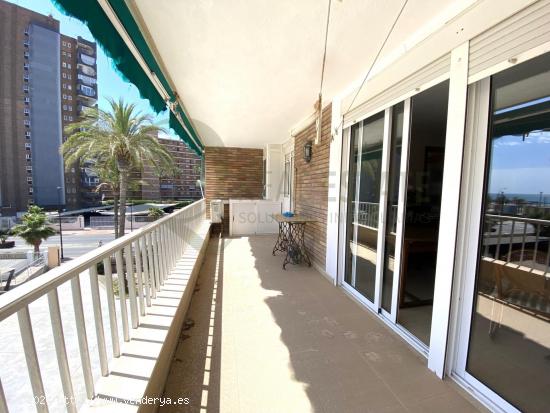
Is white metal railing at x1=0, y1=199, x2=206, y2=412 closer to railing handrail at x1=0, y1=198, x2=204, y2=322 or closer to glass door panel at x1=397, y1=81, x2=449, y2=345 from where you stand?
railing handrail at x1=0, y1=198, x2=204, y2=322

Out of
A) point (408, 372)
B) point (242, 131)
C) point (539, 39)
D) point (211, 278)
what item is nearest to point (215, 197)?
point (242, 131)

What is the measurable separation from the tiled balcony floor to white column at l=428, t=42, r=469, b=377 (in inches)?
11.2

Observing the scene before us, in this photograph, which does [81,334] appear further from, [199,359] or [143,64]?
[143,64]

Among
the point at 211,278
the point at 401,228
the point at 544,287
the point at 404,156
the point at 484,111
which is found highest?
the point at 484,111

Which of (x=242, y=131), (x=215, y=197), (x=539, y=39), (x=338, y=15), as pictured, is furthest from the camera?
(x=215, y=197)

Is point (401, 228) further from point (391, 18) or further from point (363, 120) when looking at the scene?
point (391, 18)

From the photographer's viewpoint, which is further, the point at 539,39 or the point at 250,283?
the point at 250,283

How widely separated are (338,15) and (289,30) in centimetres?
40

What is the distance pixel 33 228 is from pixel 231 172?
892 cm

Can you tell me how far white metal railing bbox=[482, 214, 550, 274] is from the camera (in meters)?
1.43

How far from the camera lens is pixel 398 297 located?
7.68 ft

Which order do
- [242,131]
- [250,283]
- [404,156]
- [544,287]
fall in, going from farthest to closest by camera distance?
1. [242,131]
2. [250,283]
3. [404,156]
4. [544,287]

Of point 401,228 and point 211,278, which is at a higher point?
point 401,228

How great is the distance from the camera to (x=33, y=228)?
9789 mm
